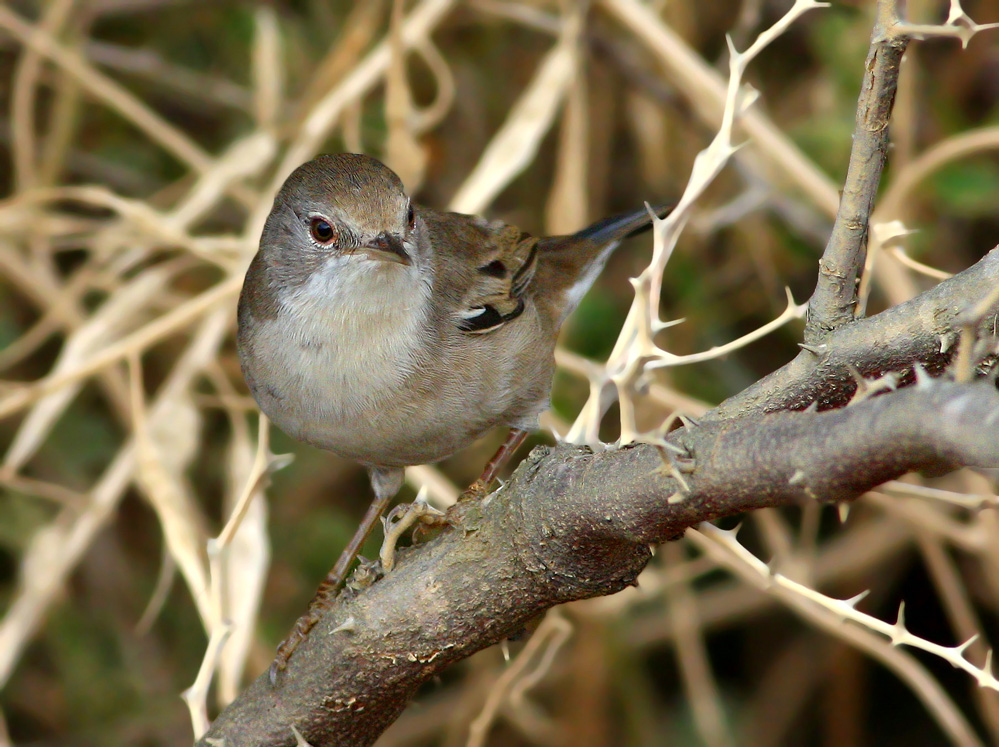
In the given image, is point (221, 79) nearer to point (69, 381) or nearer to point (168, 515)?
point (69, 381)

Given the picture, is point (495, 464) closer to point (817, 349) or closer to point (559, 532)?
point (559, 532)

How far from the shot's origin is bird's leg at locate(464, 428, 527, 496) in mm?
2574

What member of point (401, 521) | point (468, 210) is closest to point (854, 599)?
point (401, 521)

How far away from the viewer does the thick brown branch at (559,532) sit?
1063mm

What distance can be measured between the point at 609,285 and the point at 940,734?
2703 mm

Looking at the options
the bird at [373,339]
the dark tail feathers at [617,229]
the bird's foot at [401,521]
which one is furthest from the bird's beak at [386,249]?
the dark tail feathers at [617,229]

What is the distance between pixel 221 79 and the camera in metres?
4.64

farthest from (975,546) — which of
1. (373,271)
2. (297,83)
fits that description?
(297,83)

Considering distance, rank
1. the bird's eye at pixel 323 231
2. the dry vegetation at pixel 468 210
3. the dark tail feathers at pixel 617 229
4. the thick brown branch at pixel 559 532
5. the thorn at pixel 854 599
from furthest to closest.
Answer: the dark tail feathers at pixel 617 229 → the dry vegetation at pixel 468 210 → the bird's eye at pixel 323 231 → the thorn at pixel 854 599 → the thick brown branch at pixel 559 532

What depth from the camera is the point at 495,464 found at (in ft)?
9.18

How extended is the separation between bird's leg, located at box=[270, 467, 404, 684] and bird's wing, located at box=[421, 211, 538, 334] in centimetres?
47

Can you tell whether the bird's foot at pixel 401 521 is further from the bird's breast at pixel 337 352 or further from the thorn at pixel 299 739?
the bird's breast at pixel 337 352

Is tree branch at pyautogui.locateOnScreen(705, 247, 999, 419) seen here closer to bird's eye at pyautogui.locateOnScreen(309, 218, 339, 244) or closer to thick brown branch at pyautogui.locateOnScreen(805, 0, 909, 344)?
thick brown branch at pyautogui.locateOnScreen(805, 0, 909, 344)

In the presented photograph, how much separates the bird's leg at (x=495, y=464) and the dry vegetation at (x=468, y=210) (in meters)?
0.37
